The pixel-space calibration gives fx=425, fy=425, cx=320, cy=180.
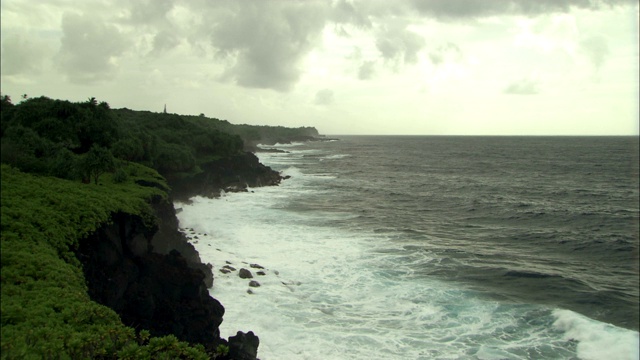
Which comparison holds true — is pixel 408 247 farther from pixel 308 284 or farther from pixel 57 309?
pixel 57 309

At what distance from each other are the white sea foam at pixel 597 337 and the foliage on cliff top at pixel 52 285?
663 inches

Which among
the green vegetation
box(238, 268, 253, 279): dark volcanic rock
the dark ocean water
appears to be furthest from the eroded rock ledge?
the dark ocean water

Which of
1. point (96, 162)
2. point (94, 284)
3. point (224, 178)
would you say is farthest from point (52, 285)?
point (224, 178)

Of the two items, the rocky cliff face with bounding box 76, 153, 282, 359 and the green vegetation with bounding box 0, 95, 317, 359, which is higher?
the green vegetation with bounding box 0, 95, 317, 359

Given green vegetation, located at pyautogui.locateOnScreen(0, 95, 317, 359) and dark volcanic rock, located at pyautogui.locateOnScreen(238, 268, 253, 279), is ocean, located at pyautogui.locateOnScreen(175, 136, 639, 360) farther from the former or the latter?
green vegetation, located at pyautogui.locateOnScreen(0, 95, 317, 359)

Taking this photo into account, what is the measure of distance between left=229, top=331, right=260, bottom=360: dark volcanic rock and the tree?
12.2 m

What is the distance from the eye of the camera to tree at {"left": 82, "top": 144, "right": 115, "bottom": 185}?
72.7 ft

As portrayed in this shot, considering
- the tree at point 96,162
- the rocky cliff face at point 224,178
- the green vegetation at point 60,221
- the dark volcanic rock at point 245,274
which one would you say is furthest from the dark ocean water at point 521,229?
the tree at point 96,162

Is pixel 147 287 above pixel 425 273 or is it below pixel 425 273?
above

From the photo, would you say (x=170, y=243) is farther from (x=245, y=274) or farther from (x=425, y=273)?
(x=425, y=273)

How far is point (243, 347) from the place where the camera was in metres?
16.0

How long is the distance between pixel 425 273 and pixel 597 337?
1003 cm

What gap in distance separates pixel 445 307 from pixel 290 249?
41.6 feet

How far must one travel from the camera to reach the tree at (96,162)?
2217 cm
